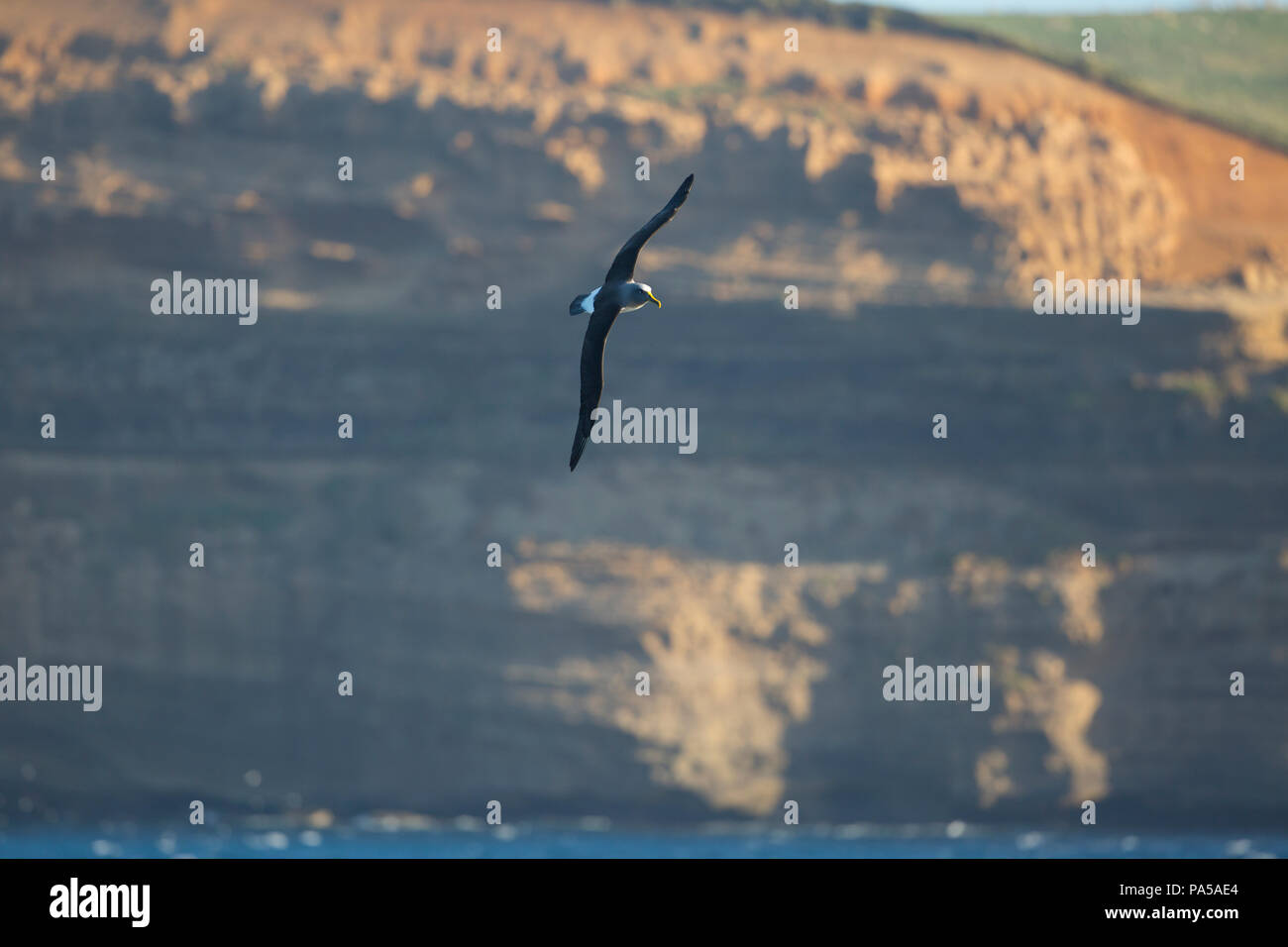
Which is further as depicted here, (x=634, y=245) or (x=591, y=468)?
(x=591, y=468)

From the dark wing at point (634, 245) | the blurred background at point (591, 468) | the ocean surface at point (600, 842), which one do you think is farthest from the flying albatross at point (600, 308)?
the blurred background at point (591, 468)

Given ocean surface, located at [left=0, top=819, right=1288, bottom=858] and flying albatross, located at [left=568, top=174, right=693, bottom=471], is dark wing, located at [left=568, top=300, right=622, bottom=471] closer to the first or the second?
flying albatross, located at [left=568, top=174, right=693, bottom=471]

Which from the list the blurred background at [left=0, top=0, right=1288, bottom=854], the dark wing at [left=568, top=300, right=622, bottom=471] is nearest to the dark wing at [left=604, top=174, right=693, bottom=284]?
the dark wing at [left=568, top=300, right=622, bottom=471]

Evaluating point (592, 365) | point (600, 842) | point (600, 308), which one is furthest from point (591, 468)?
point (592, 365)

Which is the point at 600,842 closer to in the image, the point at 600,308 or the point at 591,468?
the point at 591,468

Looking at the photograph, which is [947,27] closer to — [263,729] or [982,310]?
[982,310]

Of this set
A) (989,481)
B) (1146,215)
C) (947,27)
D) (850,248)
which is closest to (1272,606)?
(989,481)
